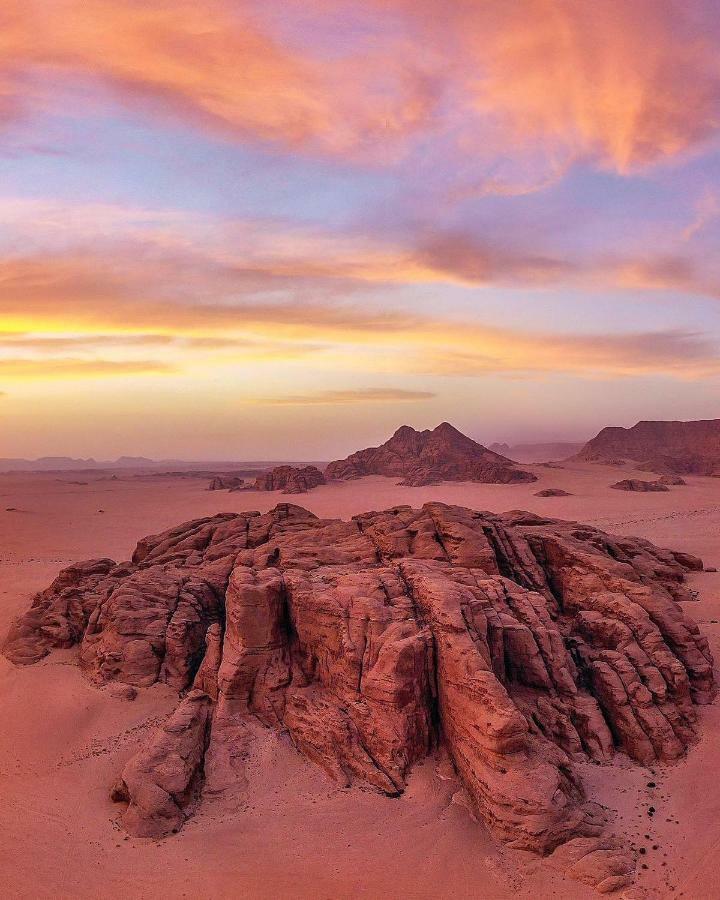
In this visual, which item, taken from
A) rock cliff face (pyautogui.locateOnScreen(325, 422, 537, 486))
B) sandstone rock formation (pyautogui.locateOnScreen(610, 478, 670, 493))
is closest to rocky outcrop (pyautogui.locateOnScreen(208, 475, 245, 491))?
rock cliff face (pyautogui.locateOnScreen(325, 422, 537, 486))

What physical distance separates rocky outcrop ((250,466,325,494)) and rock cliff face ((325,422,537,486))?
838cm

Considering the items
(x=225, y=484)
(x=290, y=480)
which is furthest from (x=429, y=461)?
(x=225, y=484)

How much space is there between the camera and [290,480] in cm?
9175

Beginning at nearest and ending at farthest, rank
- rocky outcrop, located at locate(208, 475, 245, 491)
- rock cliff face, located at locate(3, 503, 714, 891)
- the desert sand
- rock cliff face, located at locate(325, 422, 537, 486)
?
1. the desert sand
2. rock cliff face, located at locate(3, 503, 714, 891)
3. rock cliff face, located at locate(325, 422, 537, 486)
4. rocky outcrop, located at locate(208, 475, 245, 491)

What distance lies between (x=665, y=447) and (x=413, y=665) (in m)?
118

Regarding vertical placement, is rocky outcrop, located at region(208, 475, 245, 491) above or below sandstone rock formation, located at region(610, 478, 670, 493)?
below

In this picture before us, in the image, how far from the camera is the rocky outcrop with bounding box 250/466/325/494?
89.6m

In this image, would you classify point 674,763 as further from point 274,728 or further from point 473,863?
point 274,728

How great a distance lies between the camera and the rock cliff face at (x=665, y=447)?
102 meters

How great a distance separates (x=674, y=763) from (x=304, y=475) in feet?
264

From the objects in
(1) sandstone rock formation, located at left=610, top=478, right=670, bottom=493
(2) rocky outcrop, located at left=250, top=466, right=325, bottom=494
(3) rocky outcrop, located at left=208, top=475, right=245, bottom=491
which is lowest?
(3) rocky outcrop, located at left=208, top=475, right=245, bottom=491

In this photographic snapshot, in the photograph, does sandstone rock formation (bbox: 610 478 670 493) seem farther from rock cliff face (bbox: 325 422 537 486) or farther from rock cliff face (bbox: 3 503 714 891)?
rock cliff face (bbox: 3 503 714 891)

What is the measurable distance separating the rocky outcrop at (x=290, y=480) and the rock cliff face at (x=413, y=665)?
67.7 meters

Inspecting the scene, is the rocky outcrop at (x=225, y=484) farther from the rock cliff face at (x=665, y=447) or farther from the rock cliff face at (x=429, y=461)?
the rock cliff face at (x=665, y=447)
